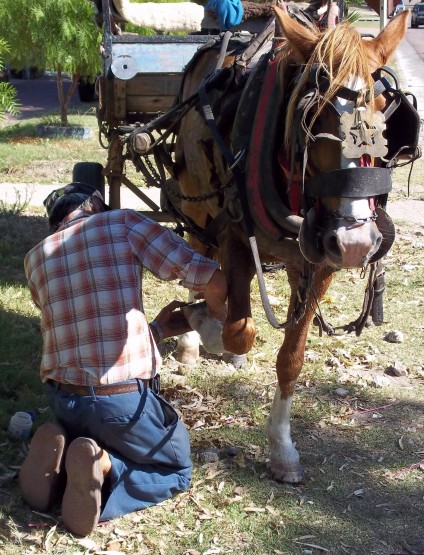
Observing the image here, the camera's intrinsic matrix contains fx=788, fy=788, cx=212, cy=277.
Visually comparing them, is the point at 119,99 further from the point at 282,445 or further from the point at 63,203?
the point at 282,445

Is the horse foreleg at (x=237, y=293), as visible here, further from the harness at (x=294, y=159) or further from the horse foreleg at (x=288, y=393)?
the horse foreleg at (x=288, y=393)

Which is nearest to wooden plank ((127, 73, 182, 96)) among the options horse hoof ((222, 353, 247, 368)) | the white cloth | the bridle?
the white cloth

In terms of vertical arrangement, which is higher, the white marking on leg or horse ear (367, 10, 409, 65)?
horse ear (367, 10, 409, 65)

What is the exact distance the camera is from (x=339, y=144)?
112 inches

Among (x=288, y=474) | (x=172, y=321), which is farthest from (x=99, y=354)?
(x=288, y=474)

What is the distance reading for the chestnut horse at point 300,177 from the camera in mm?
2834

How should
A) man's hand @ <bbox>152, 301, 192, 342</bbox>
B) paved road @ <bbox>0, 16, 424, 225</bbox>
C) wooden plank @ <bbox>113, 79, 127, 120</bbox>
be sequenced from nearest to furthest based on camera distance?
man's hand @ <bbox>152, 301, 192, 342</bbox>, wooden plank @ <bbox>113, 79, 127, 120</bbox>, paved road @ <bbox>0, 16, 424, 225</bbox>

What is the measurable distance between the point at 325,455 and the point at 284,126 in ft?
5.65

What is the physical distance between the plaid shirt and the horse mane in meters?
0.76

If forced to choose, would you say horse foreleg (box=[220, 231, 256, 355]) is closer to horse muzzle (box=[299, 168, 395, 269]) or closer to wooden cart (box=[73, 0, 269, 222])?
horse muzzle (box=[299, 168, 395, 269])

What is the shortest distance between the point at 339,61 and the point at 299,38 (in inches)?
7.8

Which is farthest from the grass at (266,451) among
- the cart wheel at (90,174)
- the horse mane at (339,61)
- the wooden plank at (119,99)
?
Answer: the horse mane at (339,61)

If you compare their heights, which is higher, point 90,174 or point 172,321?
point 90,174

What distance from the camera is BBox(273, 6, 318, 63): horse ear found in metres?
2.96
